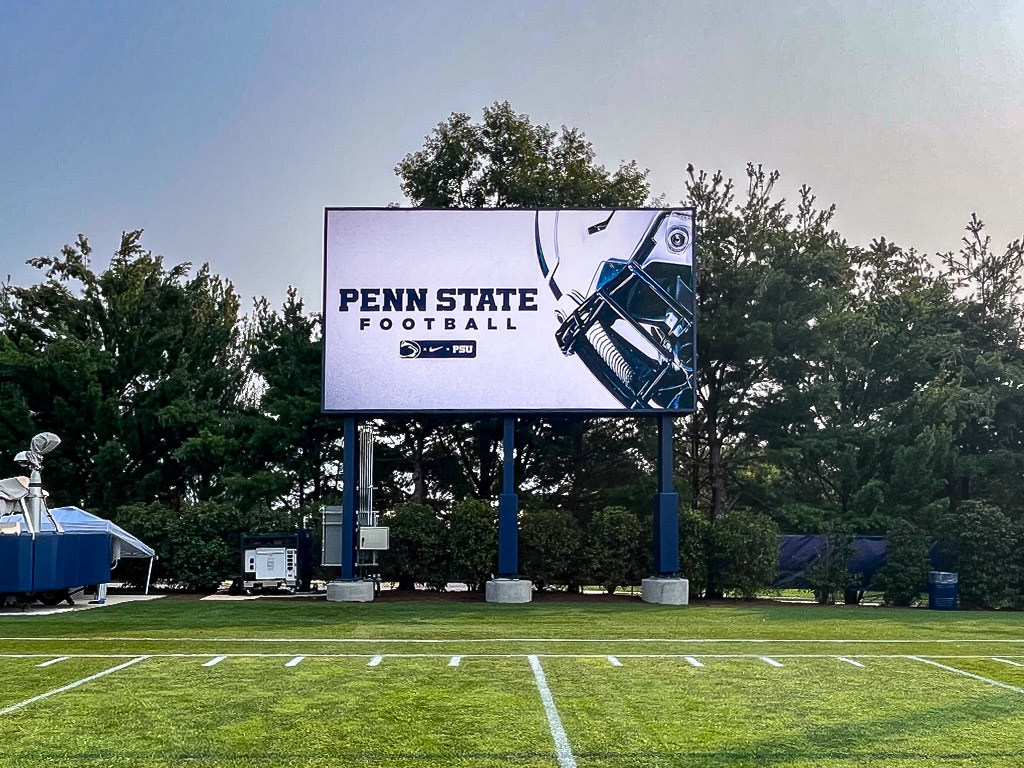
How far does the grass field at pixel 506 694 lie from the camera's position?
27.6ft

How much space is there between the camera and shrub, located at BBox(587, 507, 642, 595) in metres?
27.5

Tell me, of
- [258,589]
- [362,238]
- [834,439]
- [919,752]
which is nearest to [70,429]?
[258,589]

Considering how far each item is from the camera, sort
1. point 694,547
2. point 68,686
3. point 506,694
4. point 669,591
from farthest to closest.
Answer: point 694,547
point 669,591
point 68,686
point 506,694

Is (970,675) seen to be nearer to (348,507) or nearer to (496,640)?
(496,640)

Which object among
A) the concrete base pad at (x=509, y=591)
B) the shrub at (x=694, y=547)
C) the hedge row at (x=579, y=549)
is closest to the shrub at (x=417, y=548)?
the hedge row at (x=579, y=549)

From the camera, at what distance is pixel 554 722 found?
9.53m

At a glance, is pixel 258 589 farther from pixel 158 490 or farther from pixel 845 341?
pixel 845 341

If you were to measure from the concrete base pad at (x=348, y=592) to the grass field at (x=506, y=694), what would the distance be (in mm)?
5775

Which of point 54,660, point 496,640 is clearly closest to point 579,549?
point 496,640

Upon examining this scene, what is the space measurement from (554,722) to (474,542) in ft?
58.5

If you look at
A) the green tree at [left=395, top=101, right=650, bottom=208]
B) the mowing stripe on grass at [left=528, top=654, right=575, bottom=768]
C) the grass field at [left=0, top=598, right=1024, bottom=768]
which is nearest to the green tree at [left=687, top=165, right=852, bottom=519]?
the green tree at [left=395, top=101, right=650, bottom=208]

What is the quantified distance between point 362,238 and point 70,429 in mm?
14460

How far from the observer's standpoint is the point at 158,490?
3556 centimetres

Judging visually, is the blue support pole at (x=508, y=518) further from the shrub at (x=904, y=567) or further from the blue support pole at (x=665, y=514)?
the shrub at (x=904, y=567)
